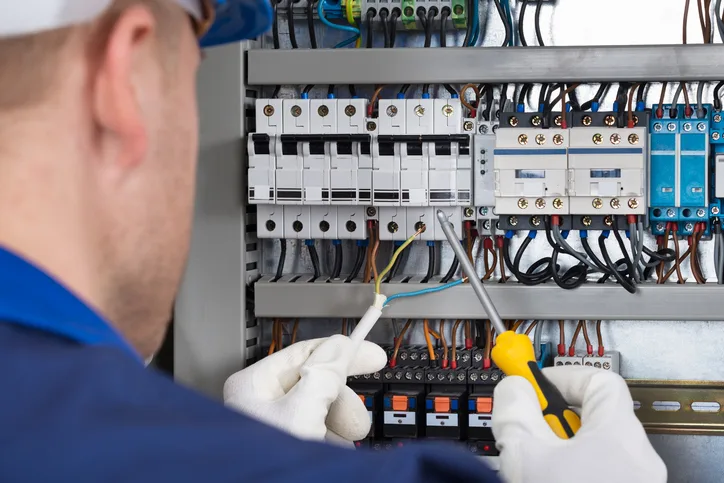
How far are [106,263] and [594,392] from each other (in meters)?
0.99

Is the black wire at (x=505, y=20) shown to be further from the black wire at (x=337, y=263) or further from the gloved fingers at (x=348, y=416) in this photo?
the gloved fingers at (x=348, y=416)

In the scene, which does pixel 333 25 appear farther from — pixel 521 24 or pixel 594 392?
pixel 594 392

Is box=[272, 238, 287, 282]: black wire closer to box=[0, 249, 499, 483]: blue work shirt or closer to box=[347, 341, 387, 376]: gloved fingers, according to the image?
box=[347, 341, 387, 376]: gloved fingers

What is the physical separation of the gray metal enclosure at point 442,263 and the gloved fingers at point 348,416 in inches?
11.3

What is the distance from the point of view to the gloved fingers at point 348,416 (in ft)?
5.02

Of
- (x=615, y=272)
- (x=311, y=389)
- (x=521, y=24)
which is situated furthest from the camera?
(x=521, y=24)

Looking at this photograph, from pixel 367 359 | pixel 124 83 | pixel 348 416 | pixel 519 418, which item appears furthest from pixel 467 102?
pixel 124 83

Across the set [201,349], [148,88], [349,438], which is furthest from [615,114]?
[148,88]

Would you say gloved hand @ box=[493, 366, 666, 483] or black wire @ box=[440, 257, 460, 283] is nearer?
gloved hand @ box=[493, 366, 666, 483]

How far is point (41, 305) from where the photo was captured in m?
0.39

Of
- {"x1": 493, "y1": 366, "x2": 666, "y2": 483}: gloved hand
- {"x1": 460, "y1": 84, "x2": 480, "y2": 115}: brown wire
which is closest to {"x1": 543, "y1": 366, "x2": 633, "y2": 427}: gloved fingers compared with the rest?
{"x1": 493, "y1": 366, "x2": 666, "y2": 483}: gloved hand

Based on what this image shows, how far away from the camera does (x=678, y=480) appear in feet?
6.46

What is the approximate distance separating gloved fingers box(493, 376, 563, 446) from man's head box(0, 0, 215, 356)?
766 millimetres

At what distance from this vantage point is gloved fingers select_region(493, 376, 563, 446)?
1.14 metres
